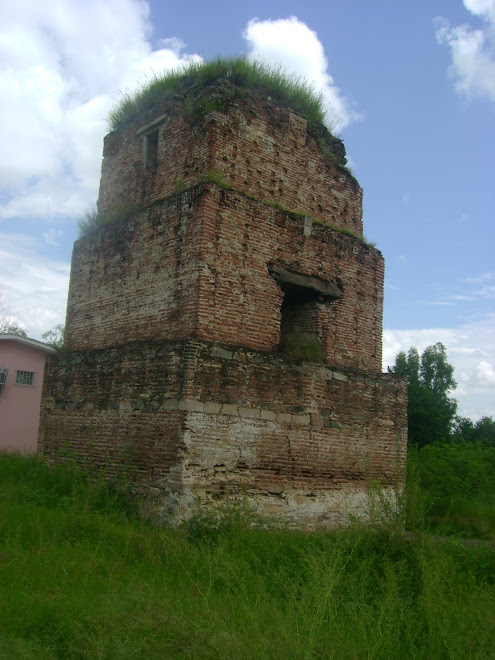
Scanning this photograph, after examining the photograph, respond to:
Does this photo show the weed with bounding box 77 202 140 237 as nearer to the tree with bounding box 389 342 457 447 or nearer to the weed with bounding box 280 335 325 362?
the weed with bounding box 280 335 325 362

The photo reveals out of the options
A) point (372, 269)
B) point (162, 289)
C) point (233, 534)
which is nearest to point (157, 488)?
point (233, 534)

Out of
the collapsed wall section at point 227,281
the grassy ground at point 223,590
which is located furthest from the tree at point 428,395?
the grassy ground at point 223,590

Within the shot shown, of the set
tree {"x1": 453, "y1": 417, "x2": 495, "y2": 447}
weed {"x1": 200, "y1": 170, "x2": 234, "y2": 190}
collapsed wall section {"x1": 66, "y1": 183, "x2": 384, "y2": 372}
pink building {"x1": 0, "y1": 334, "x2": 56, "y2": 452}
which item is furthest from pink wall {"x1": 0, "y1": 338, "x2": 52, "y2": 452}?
tree {"x1": 453, "y1": 417, "x2": 495, "y2": 447}

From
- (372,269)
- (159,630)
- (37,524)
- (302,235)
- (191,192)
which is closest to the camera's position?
(159,630)

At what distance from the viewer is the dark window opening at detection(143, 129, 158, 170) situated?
1073 centimetres

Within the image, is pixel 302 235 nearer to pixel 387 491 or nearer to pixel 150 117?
pixel 150 117

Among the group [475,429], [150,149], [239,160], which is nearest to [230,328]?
[239,160]

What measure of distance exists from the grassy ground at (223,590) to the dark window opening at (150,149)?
5.77 metres

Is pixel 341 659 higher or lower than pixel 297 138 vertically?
lower

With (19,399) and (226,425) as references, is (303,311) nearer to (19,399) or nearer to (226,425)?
(226,425)

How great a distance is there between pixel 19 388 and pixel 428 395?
17.9m

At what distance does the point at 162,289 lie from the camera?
30.5ft

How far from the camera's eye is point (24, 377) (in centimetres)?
1834

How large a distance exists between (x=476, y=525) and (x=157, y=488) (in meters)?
6.69
